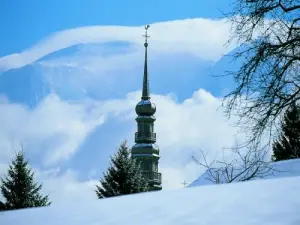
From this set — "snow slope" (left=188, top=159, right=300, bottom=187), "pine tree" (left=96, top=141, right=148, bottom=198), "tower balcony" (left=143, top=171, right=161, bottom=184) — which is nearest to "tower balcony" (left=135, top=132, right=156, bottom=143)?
"tower balcony" (left=143, top=171, right=161, bottom=184)

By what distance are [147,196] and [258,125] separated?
6.84 m

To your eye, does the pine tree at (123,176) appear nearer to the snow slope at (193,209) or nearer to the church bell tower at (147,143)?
the snow slope at (193,209)

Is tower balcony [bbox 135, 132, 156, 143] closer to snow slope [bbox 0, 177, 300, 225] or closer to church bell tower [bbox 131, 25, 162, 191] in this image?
church bell tower [bbox 131, 25, 162, 191]

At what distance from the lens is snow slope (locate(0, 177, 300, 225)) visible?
92.8 inches

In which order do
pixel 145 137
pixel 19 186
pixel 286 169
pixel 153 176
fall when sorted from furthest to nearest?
pixel 145 137
pixel 153 176
pixel 19 186
pixel 286 169

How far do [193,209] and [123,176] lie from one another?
2474 centimetres

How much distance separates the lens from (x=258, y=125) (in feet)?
31.8

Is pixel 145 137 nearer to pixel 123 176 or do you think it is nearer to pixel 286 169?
pixel 123 176

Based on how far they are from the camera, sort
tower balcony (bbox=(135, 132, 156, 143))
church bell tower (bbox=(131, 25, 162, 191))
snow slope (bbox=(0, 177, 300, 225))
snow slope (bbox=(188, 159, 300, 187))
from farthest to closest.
Answer: tower balcony (bbox=(135, 132, 156, 143)) < church bell tower (bbox=(131, 25, 162, 191)) < snow slope (bbox=(188, 159, 300, 187)) < snow slope (bbox=(0, 177, 300, 225))

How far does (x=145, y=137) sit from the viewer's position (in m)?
69.2

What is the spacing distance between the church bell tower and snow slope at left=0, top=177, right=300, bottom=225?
6264 cm

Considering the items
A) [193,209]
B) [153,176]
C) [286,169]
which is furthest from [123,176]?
[153,176]

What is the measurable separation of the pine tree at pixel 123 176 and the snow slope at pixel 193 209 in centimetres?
2353

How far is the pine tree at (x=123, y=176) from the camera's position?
87.8ft
